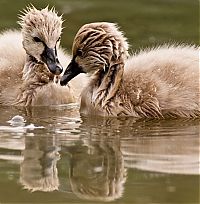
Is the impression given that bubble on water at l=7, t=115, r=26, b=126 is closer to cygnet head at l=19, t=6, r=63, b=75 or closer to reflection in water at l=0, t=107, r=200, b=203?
reflection in water at l=0, t=107, r=200, b=203

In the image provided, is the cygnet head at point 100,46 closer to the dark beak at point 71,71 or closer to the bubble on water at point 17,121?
the dark beak at point 71,71

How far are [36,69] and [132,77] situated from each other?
1265 mm

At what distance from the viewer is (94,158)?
551 centimetres

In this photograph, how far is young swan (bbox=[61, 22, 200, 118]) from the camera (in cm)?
672

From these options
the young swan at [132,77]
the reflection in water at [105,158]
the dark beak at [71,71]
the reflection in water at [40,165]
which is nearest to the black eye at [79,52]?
the young swan at [132,77]

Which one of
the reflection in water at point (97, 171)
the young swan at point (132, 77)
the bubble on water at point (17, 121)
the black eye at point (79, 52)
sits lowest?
the reflection in water at point (97, 171)

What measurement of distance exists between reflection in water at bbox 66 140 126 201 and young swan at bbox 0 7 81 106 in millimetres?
1813

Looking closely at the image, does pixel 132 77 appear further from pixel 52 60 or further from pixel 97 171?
pixel 97 171

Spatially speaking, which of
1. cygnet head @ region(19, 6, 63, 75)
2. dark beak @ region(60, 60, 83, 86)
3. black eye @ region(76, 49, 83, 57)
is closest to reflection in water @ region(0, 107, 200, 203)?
dark beak @ region(60, 60, 83, 86)

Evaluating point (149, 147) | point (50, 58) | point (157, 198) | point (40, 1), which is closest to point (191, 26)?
point (40, 1)

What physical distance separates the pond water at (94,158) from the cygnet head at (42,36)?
1.44ft

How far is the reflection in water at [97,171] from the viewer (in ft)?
15.9

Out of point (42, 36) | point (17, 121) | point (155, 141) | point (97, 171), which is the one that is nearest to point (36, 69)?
point (42, 36)

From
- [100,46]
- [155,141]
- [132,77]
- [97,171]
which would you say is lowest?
[97,171]
